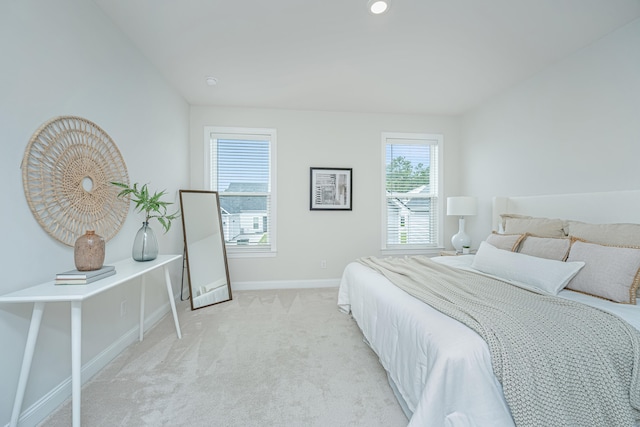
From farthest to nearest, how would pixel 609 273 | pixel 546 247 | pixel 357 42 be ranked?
pixel 357 42
pixel 546 247
pixel 609 273

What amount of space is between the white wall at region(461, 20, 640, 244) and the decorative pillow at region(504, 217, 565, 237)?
20.0 inches

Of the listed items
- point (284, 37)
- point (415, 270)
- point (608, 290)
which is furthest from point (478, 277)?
point (284, 37)

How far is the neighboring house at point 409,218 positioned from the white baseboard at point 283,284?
1.16 metres

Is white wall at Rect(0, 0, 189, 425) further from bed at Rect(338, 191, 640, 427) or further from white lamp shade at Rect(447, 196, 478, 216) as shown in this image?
white lamp shade at Rect(447, 196, 478, 216)

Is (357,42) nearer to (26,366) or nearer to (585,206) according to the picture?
(585,206)

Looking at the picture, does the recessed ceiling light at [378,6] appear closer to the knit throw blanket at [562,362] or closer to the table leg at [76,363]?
the knit throw blanket at [562,362]

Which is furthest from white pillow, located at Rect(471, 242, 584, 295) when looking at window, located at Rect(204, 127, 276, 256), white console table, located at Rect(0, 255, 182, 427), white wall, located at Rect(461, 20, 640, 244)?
window, located at Rect(204, 127, 276, 256)

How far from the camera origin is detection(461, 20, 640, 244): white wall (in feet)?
6.94

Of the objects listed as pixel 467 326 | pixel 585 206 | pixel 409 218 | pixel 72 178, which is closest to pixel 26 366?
pixel 72 178

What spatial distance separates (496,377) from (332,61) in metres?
2.70

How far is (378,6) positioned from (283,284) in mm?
3314

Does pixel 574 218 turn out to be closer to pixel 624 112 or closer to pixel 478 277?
pixel 624 112

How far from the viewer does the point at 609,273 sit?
5.19ft

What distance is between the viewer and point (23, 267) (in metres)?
1.38
